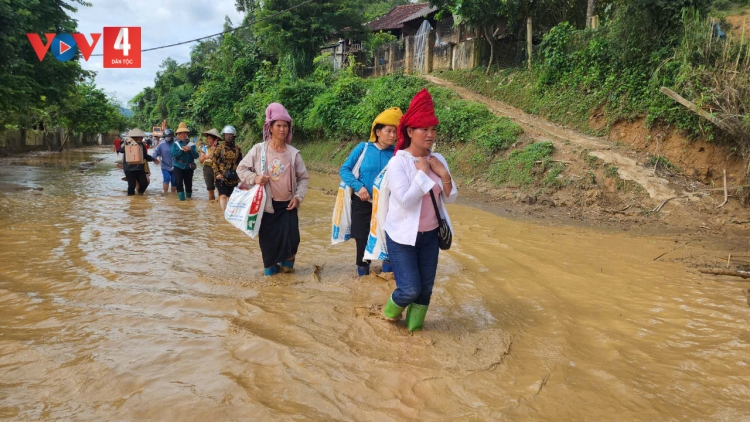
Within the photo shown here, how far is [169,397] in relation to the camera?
2.50m

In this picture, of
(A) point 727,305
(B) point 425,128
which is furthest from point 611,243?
(B) point 425,128

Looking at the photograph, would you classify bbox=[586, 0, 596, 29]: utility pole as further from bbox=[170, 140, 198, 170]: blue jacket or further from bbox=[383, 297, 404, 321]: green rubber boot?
bbox=[383, 297, 404, 321]: green rubber boot

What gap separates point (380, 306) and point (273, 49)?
2545 cm

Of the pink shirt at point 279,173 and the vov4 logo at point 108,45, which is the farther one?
the vov4 logo at point 108,45

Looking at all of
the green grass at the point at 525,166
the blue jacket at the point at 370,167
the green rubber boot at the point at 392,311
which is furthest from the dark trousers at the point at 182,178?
the green rubber boot at the point at 392,311

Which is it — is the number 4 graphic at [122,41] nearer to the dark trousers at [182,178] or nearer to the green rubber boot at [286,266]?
the dark trousers at [182,178]

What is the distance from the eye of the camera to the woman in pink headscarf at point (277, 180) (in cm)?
454

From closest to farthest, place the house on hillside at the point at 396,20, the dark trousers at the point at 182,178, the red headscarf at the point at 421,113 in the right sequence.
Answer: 1. the red headscarf at the point at 421,113
2. the dark trousers at the point at 182,178
3. the house on hillside at the point at 396,20

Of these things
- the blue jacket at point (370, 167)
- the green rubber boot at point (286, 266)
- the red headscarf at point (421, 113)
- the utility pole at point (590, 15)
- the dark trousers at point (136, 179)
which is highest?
the utility pole at point (590, 15)

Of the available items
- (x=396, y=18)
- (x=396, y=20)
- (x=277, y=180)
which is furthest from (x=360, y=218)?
(x=396, y=18)

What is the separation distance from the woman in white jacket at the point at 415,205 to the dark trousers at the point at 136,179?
8.94 metres

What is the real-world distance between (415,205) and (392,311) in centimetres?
85

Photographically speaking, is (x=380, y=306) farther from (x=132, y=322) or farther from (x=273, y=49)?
(x=273, y=49)

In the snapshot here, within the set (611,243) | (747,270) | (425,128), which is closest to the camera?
(425,128)
